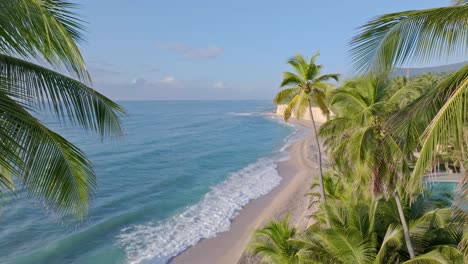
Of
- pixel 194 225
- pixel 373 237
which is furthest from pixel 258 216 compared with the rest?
pixel 373 237

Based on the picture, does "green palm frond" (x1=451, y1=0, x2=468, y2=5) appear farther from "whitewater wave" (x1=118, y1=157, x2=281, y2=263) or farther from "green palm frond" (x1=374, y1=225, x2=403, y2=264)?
"whitewater wave" (x1=118, y1=157, x2=281, y2=263)

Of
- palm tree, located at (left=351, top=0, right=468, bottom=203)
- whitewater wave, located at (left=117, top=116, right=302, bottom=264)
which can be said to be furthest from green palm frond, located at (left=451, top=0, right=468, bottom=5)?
whitewater wave, located at (left=117, top=116, right=302, bottom=264)

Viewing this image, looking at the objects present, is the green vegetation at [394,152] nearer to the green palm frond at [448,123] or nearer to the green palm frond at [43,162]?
the green palm frond at [448,123]

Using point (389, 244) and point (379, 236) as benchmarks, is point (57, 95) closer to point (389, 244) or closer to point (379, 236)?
point (389, 244)

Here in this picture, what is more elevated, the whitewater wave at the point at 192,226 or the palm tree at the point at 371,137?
the palm tree at the point at 371,137

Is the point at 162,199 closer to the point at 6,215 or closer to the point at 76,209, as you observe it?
the point at 6,215

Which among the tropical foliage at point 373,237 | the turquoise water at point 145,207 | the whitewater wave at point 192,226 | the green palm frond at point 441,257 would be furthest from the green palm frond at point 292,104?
the whitewater wave at point 192,226

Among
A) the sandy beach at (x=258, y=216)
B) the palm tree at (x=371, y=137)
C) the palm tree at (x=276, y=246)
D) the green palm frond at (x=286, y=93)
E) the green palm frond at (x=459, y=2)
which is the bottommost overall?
the sandy beach at (x=258, y=216)
